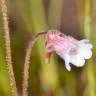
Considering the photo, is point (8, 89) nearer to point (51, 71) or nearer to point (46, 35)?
point (51, 71)

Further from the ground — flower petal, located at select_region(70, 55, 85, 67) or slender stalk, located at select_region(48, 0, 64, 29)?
slender stalk, located at select_region(48, 0, 64, 29)

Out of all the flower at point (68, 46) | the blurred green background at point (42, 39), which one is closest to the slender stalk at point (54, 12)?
the blurred green background at point (42, 39)

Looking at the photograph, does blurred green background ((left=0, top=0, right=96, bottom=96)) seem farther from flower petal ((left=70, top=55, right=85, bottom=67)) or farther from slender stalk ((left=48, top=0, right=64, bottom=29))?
flower petal ((left=70, top=55, right=85, bottom=67))

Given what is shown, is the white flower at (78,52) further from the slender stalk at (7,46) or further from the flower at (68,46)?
the slender stalk at (7,46)

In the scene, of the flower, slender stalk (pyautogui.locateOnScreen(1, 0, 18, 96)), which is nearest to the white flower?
the flower

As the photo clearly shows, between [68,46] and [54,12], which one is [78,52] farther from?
[54,12]
